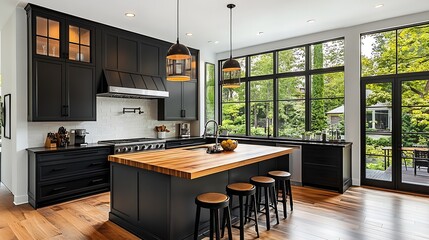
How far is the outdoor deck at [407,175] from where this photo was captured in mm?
4680

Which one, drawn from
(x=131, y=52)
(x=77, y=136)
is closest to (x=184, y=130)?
(x=131, y=52)

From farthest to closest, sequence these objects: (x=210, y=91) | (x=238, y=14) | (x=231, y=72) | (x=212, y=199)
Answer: (x=210, y=91)
(x=238, y=14)
(x=231, y=72)
(x=212, y=199)

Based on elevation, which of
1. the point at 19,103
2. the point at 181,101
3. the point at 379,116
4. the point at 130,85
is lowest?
the point at 379,116

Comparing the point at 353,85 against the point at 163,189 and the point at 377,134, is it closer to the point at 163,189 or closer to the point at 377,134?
the point at 377,134

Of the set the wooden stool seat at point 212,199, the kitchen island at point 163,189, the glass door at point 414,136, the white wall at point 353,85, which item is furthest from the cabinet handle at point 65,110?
the glass door at point 414,136

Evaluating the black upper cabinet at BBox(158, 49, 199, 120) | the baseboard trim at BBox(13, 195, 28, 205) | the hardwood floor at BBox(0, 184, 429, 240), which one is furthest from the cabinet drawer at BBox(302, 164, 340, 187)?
the baseboard trim at BBox(13, 195, 28, 205)

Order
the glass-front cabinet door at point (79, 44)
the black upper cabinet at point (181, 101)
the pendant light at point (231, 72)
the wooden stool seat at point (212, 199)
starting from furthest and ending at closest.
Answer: the black upper cabinet at point (181, 101), the glass-front cabinet door at point (79, 44), the pendant light at point (231, 72), the wooden stool seat at point (212, 199)

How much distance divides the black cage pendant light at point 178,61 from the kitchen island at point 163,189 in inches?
40.6

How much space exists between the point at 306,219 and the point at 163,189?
2.08m

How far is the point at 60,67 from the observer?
4.45 meters

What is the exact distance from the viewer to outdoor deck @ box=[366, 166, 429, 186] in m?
4.68

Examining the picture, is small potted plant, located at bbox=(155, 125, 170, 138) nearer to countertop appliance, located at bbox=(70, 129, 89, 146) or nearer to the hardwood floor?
countertop appliance, located at bbox=(70, 129, 89, 146)

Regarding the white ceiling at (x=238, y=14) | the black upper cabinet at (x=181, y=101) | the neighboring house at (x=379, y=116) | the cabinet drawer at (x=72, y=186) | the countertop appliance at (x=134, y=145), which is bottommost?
the cabinet drawer at (x=72, y=186)

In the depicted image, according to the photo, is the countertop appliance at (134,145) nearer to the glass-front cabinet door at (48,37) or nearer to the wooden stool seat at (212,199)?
the glass-front cabinet door at (48,37)
